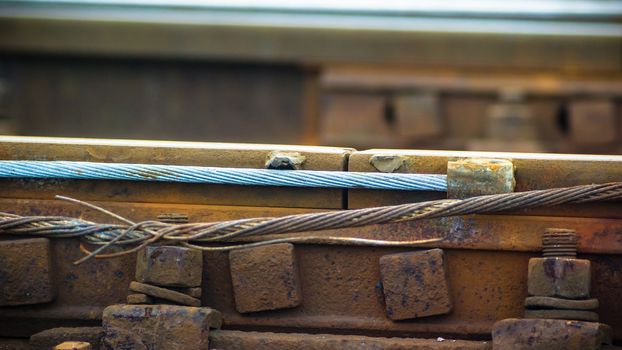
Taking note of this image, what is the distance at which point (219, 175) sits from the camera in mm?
3432

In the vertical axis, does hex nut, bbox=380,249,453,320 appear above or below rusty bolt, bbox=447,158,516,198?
below

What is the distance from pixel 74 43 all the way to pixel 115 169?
219 inches

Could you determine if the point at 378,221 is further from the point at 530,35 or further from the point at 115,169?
the point at 530,35

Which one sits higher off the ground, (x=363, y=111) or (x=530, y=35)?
(x=530, y=35)

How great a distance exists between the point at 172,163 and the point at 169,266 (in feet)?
1.28

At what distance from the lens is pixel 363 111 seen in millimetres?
8867

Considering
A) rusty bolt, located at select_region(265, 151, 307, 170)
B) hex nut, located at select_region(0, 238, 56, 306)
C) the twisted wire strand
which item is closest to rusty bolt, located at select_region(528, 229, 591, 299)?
the twisted wire strand

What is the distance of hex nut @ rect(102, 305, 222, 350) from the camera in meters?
3.28

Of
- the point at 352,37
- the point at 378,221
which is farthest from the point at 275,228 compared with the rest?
the point at 352,37

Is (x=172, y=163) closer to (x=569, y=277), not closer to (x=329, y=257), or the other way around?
(x=329, y=257)

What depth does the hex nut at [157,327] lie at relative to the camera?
129 inches

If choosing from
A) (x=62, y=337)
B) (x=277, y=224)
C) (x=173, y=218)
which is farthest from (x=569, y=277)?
(x=62, y=337)

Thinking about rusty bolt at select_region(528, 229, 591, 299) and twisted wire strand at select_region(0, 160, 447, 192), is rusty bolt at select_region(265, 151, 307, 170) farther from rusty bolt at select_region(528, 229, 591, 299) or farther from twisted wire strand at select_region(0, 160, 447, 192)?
rusty bolt at select_region(528, 229, 591, 299)

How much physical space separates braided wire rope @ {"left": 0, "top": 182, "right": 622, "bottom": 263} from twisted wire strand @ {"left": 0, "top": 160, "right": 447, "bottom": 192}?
84 mm
